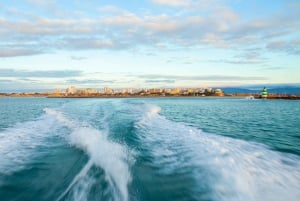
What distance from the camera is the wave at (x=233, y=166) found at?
580 cm

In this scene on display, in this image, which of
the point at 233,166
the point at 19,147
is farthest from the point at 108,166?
the point at 19,147

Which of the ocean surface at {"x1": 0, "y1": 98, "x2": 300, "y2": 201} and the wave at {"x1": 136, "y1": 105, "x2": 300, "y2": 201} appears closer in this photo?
the ocean surface at {"x1": 0, "y1": 98, "x2": 300, "y2": 201}

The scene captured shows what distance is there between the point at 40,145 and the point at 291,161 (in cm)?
976

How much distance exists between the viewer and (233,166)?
7.45 meters

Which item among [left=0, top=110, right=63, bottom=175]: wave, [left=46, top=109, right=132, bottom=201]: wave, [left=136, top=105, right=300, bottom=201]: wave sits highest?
[left=46, top=109, right=132, bottom=201]: wave

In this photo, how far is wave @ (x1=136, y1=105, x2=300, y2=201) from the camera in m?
5.80

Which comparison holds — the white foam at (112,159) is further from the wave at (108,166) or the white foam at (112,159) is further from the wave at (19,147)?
the wave at (19,147)

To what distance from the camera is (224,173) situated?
22.7ft

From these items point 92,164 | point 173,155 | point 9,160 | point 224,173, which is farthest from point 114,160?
point 9,160

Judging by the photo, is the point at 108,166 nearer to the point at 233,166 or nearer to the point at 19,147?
the point at 233,166

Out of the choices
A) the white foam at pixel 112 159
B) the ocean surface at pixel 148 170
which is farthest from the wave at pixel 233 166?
the white foam at pixel 112 159

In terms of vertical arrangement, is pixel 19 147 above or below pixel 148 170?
below

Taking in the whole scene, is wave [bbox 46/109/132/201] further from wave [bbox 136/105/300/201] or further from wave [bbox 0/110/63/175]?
wave [bbox 0/110/63/175]

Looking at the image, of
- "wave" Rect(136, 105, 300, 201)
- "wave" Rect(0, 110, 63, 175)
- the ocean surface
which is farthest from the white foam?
"wave" Rect(0, 110, 63, 175)
